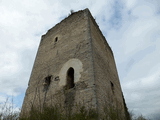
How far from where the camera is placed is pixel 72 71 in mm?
5852

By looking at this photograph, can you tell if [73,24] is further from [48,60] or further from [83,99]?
[83,99]

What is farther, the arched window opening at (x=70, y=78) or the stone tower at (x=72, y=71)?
the arched window opening at (x=70, y=78)

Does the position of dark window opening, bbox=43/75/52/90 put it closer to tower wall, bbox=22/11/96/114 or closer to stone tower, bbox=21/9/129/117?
stone tower, bbox=21/9/129/117

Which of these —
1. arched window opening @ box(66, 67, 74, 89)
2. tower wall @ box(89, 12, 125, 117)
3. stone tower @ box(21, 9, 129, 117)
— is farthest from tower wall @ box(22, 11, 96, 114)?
tower wall @ box(89, 12, 125, 117)

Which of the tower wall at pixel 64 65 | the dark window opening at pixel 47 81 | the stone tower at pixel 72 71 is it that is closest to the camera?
the stone tower at pixel 72 71

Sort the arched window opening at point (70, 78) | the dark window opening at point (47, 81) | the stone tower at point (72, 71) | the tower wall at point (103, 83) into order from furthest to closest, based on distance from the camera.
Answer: the dark window opening at point (47, 81)
the arched window opening at point (70, 78)
the stone tower at point (72, 71)
the tower wall at point (103, 83)

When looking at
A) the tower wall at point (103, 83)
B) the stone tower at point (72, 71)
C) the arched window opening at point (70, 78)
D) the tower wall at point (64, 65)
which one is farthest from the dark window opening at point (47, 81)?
the tower wall at point (103, 83)

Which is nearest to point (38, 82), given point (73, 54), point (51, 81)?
point (51, 81)

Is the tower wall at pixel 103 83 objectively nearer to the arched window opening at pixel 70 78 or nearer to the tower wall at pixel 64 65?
the tower wall at pixel 64 65

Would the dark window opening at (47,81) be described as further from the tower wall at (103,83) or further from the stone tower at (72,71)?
the tower wall at (103,83)

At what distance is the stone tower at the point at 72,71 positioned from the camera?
475 cm

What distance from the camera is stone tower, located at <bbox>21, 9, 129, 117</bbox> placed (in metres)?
4.75

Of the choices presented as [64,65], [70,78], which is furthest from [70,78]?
[64,65]

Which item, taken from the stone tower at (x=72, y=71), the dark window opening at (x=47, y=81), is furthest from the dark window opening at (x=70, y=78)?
the dark window opening at (x=47, y=81)
